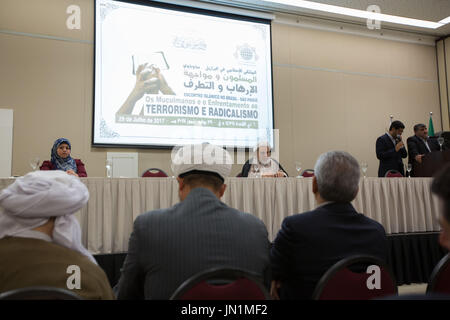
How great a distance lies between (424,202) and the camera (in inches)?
129

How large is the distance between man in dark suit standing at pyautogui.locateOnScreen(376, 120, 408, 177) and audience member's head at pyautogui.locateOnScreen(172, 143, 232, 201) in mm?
4308

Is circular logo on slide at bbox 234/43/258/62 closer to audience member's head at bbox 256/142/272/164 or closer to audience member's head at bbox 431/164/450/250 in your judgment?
audience member's head at bbox 256/142/272/164

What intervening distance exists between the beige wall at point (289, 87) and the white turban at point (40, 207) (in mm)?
3879

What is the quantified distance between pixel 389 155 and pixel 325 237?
4.23m

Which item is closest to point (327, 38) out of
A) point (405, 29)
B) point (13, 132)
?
point (405, 29)

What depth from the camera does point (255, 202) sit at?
2750mm

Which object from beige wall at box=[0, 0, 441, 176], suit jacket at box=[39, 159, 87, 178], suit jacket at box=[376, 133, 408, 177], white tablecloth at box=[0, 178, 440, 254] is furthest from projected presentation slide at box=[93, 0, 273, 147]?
white tablecloth at box=[0, 178, 440, 254]

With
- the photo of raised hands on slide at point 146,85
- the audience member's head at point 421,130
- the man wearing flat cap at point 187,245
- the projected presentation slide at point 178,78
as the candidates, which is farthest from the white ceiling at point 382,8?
the man wearing flat cap at point 187,245

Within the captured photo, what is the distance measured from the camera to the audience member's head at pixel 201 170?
3.88 ft

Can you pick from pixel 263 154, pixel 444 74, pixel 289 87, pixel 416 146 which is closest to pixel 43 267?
pixel 263 154

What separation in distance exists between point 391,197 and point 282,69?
330cm

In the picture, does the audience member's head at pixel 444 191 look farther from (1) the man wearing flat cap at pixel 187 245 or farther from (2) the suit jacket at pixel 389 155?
(2) the suit jacket at pixel 389 155

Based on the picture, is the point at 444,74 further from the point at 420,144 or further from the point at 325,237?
the point at 325,237
